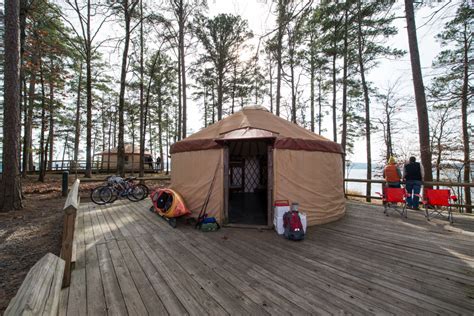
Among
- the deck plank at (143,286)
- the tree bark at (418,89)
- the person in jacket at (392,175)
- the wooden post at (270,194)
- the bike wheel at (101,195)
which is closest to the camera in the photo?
the deck plank at (143,286)

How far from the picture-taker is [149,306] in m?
1.46

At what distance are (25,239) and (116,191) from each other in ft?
7.91

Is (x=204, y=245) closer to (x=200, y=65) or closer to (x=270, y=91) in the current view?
(x=200, y=65)

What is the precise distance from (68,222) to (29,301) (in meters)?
1.09

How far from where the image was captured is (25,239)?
117 inches

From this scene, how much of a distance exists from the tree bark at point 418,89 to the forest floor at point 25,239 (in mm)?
7436

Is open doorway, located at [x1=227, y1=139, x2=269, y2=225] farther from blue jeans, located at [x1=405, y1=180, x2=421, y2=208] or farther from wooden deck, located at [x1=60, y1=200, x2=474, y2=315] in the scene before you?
wooden deck, located at [x1=60, y1=200, x2=474, y2=315]

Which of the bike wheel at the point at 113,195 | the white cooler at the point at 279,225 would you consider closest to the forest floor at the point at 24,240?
the bike wheel at the point at 113,195

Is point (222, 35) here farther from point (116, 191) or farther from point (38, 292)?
point (38, 292)

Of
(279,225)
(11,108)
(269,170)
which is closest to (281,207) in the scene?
(279,225)

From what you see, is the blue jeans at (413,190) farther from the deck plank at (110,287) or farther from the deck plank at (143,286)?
the deck plank at (110,287)

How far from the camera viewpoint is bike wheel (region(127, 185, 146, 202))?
5.53m

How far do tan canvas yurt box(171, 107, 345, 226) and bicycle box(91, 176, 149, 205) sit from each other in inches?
74.8

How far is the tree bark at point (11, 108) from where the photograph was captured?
3.82 m
